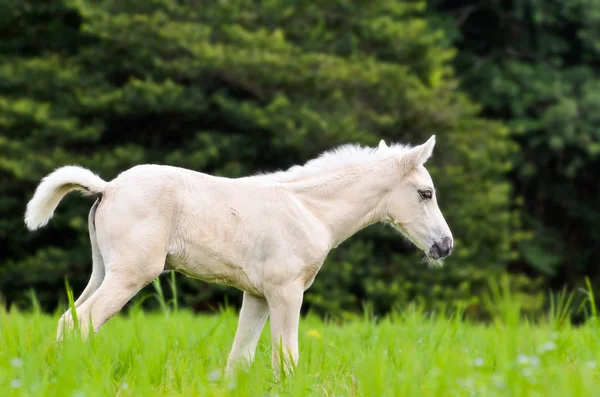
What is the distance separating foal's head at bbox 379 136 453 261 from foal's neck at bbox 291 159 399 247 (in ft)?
0.21

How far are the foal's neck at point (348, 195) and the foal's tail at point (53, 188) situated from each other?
4.15 feet

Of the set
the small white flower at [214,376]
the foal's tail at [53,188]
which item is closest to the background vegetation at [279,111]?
the foal's tail at [53,188]

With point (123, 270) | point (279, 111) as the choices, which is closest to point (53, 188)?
point (123, 270)

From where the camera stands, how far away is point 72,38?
62.9 feet

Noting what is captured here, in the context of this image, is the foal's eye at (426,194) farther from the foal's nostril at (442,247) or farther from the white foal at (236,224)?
the foal's nostril at (442,247)

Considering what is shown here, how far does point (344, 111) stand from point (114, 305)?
13.3m

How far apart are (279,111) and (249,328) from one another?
1222 cm

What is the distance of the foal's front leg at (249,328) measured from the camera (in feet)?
17.3

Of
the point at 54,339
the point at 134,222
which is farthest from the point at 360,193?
the point at 54,339

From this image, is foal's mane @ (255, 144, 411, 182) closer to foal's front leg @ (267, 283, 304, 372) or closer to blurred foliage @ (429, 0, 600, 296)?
foal's front leg @ (267, 283, 304, 372)

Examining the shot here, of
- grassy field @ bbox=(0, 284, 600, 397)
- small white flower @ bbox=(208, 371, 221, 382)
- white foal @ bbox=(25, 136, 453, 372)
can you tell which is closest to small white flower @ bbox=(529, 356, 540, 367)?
grassy field @ bbox=(0, 284, 600, 397)

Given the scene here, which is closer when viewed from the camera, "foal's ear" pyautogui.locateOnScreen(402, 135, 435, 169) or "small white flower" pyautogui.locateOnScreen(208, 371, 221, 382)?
"small white flower" pyautogui.locateOnScreen(208, 371, 221, 382)

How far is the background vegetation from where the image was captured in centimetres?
1700

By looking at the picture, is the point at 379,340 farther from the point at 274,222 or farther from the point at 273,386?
the point at 273,386
